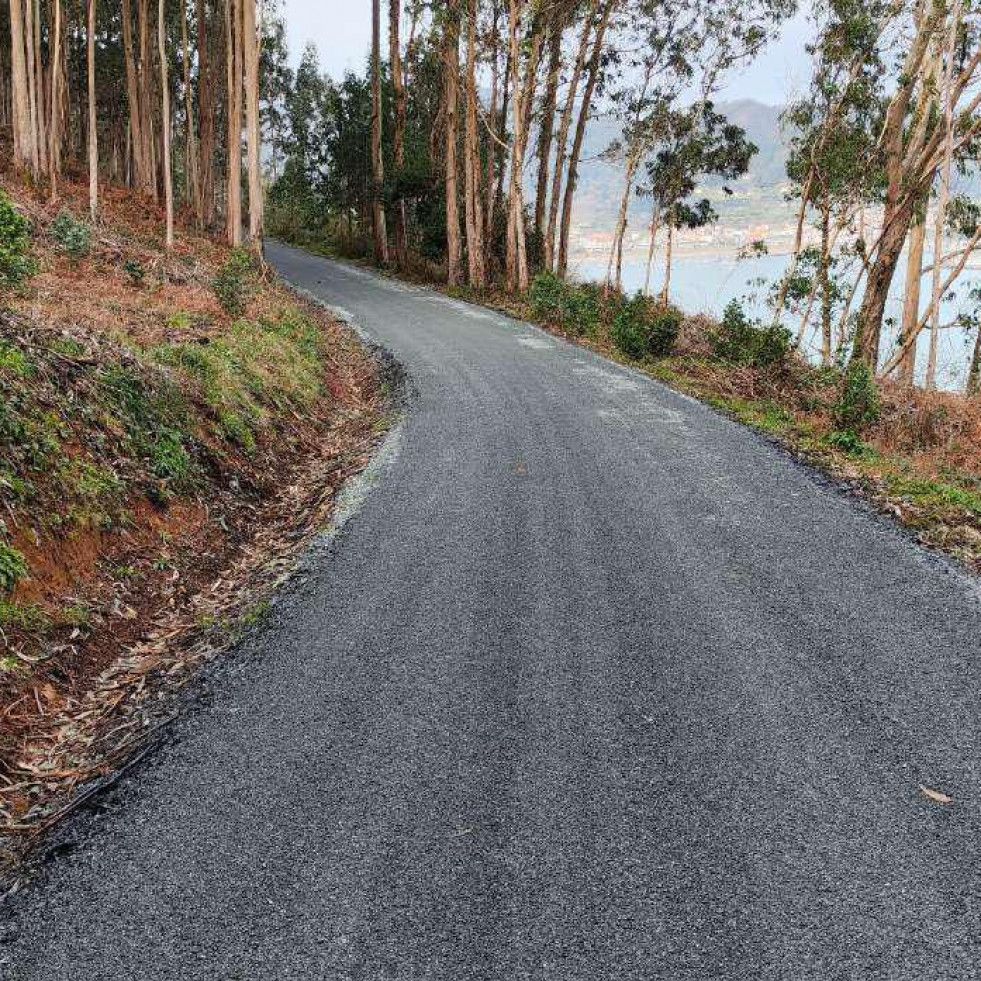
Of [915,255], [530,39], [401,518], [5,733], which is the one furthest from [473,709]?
[530,39]

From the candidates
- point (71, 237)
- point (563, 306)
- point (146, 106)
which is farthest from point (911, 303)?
point (146, 106)

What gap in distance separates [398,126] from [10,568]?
2930 cm

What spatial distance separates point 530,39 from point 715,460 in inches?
769

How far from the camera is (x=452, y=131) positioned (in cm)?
2511

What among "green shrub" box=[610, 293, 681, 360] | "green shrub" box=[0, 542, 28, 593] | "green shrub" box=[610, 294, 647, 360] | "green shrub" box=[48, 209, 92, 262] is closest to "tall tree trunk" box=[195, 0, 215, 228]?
"green shrub" box=[48, 209, 92, 262]

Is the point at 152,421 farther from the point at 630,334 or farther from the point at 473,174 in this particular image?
the point at 473,174

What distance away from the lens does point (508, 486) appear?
7465 millimetres

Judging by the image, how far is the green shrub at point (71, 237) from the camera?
539 inches

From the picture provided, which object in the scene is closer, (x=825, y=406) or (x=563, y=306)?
(x=825, y=406)

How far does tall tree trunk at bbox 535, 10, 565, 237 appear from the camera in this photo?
82.9 feet

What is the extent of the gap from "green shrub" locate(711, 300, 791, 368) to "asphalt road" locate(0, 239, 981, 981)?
7.39m

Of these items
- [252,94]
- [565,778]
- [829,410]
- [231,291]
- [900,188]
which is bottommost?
[565,778]

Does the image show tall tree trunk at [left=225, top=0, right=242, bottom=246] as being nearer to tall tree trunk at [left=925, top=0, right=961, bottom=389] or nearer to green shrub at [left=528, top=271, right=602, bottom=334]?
green shrub at [left=528, top=271, right=602, bottom=334]

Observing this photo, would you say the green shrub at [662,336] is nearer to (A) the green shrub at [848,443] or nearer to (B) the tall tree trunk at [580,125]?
(A) the green shrub at [848,443]
